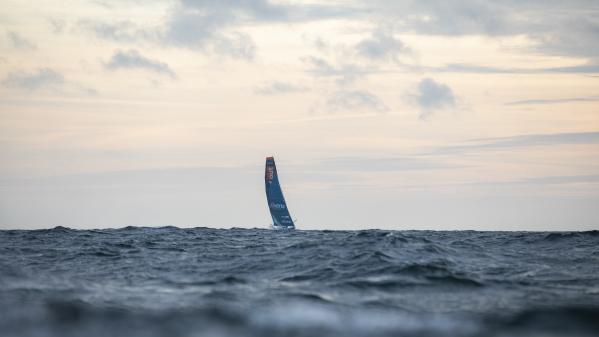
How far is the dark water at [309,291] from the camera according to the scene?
13.6 metres

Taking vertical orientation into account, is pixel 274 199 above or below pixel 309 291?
above

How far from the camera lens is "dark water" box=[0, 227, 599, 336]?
13.6 metres

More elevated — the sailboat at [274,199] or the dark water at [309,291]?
the sailboat at [274,199]

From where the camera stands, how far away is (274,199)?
274 ft

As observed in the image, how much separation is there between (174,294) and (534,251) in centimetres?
1777

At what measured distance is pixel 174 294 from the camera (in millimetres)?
18141

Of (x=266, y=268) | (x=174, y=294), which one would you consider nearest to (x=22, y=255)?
(x=266, y=268)

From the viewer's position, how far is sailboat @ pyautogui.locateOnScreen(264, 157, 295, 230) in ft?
273

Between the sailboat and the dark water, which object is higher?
the sailboat

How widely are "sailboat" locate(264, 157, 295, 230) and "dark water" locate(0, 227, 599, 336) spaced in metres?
52.0

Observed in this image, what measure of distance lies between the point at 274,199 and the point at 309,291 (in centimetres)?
6522

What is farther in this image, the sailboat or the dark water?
the sailboat

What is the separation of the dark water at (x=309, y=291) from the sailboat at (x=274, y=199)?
52.0m

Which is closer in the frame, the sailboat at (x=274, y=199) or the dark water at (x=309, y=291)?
the dark water at (x=309, y=291)
